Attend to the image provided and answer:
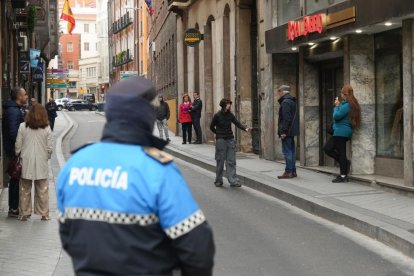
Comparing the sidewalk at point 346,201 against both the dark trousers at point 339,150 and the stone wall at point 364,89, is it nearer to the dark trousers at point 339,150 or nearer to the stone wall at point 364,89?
the dark trousers at point 339,150

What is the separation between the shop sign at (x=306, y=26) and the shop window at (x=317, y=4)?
1.26 feet

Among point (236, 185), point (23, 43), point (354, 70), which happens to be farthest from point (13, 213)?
point (23, 43)

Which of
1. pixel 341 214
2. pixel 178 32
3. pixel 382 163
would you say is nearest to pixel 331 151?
pixel 382 163

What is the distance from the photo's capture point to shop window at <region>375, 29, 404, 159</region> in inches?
450

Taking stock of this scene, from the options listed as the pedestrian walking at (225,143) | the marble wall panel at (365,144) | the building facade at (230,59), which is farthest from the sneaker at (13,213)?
the building facade at (230,59)

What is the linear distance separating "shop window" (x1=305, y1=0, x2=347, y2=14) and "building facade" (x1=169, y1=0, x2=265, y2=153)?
267 centimetres

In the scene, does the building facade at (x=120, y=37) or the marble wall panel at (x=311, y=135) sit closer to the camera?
the marble wall panel at (x=311, y=135)

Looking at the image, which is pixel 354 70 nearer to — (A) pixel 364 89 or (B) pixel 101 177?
(A) pixel 364 89

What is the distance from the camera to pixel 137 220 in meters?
2.63

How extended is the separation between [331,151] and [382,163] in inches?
36.0

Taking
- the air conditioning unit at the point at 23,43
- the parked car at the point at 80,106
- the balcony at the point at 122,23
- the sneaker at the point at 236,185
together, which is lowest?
the sneaker at the point at 236,185

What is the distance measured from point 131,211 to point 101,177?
177mm

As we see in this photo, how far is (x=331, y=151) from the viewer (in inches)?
470

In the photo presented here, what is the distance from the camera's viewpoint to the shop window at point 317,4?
13.0 metres
